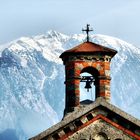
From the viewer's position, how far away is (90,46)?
33219 mm

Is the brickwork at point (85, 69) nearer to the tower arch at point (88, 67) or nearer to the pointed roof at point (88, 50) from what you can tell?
the tower arch at point (88, 67)

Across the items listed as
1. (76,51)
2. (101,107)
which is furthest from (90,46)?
(101,107)

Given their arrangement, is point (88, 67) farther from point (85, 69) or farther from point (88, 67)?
point (85, 69)

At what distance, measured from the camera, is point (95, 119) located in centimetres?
2956

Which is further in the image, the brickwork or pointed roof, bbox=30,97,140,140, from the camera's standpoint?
the brickwork

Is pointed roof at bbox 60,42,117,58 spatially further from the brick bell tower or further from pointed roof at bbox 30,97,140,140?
pointed roof at bbox 30,97,140,140

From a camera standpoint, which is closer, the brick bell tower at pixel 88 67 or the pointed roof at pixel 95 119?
the pointed roof at pixel 95 119

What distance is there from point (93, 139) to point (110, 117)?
1.02m

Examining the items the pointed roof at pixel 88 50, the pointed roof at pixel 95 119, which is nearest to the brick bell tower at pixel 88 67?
the pointed roof at pixel 88 50

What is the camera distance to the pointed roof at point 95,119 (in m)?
29.2

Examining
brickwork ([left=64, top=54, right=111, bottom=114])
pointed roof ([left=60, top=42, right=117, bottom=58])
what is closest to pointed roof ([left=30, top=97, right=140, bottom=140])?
brickwork ([left=64, top=54, right=111, bottom=114])

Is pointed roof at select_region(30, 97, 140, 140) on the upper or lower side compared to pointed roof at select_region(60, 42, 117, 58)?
lower

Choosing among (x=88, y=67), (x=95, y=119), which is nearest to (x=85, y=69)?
(x=88, y=67)

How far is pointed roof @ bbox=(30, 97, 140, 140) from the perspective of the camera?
29234 mm
